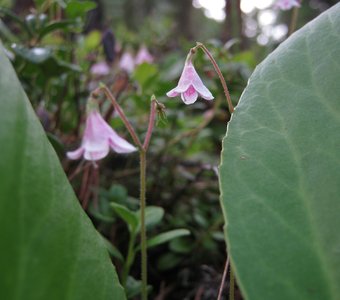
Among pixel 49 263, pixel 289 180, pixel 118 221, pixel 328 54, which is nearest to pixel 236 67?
pixel 118 221

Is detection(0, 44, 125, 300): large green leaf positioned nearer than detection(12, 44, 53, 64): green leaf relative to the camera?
Yes

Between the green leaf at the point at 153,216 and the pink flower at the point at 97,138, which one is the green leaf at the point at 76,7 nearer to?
the pink flower at the point at 97,138

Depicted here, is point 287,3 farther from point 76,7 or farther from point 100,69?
point 100,69

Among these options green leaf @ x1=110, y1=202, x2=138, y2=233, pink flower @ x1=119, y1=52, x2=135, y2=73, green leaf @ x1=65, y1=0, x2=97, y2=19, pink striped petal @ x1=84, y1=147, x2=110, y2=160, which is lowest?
pink flower @ x1=119, y1=52, x2=135, y2=73

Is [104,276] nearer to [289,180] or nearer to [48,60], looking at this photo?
[289,180]

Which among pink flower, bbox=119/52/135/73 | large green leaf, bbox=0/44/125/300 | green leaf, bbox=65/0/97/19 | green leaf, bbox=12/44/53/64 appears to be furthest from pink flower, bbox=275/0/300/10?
pink flower, bbox=119/52/135/73

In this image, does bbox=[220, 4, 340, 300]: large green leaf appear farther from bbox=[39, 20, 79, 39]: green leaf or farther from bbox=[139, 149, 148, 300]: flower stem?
bbox=[39, 20, 79, 39]: green leaf

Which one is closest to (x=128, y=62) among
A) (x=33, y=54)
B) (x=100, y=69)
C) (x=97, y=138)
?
(x=100, y=69)
